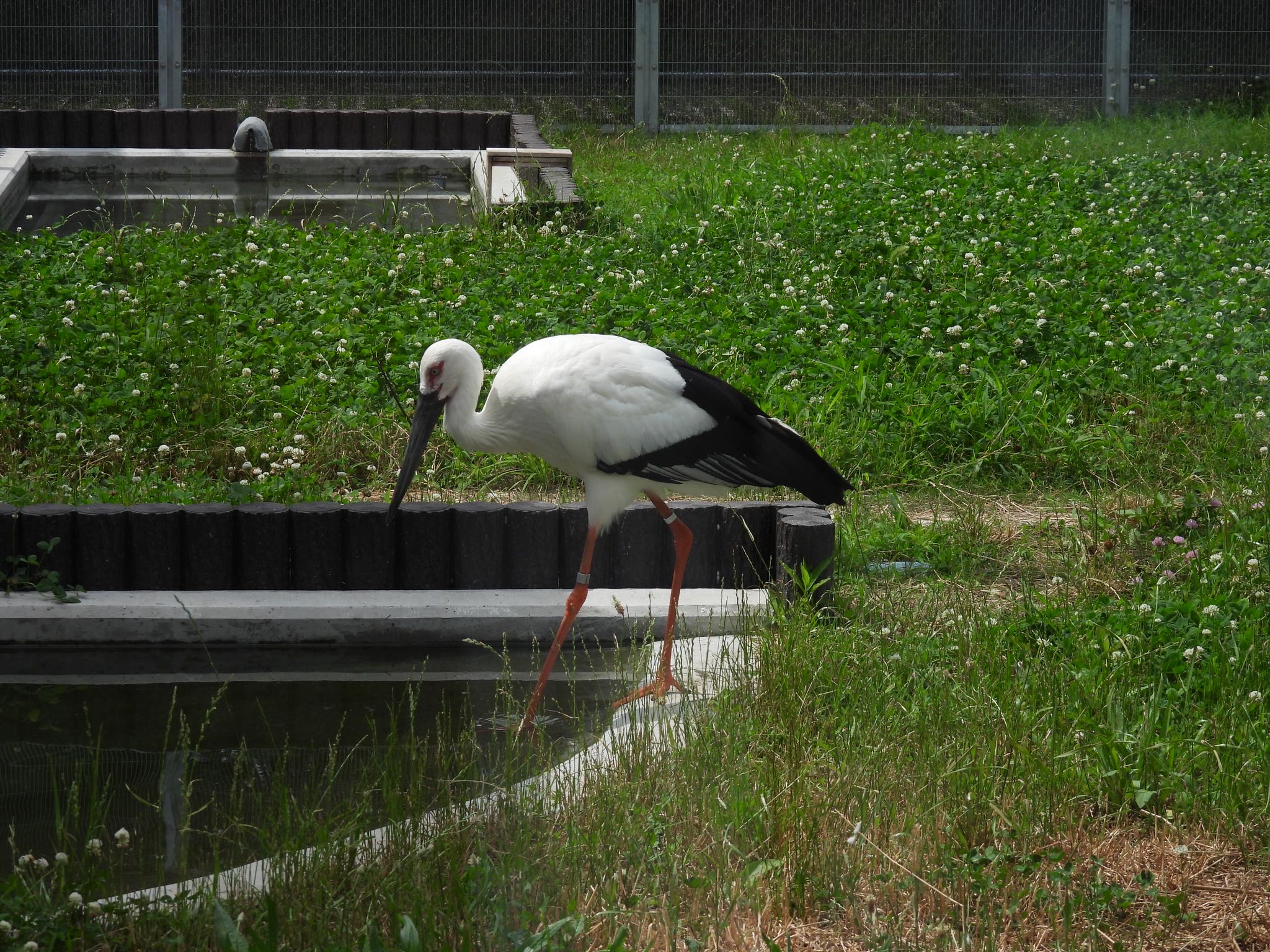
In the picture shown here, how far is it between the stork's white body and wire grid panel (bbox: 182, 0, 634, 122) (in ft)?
37.2

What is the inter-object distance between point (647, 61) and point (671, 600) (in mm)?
12021

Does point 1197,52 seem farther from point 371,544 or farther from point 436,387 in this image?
point 371,544

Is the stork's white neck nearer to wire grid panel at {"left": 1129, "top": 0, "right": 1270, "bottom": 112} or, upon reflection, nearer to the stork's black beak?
the stork's black beak

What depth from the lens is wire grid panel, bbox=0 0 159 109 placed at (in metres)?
15.5

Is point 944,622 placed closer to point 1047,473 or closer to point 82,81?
point 1047,473

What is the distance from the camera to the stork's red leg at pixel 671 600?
4066 mm

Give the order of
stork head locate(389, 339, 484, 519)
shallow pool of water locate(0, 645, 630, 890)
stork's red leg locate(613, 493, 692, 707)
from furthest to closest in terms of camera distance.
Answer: stork head locate(389, 339, 484, 519), stork's red leg locate(613, 493, 692, 707), shallow pool of water locate(0, 645, 630, 890)

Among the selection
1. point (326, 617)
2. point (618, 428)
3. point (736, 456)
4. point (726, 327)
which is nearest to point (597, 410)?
point (618, 428)

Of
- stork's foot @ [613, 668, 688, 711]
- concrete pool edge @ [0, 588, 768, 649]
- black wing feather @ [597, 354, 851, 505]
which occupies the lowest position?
stork's foot @ [613, 668, 688, 711]

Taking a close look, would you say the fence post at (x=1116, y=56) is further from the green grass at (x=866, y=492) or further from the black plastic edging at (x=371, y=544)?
the black plastic edging at (x=371, y=544)

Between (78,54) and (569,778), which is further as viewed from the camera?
(78,54)

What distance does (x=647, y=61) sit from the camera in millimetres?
15531

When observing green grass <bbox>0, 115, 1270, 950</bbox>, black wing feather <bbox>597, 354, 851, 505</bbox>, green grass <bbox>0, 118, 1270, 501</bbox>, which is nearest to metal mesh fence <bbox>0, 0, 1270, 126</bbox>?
green grass <bbox>0, 115, 1270, 950</bbox>

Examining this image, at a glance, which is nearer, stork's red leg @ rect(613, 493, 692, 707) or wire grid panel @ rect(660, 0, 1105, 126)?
stork's red leg @ rect(613, 493, 692, 707)
